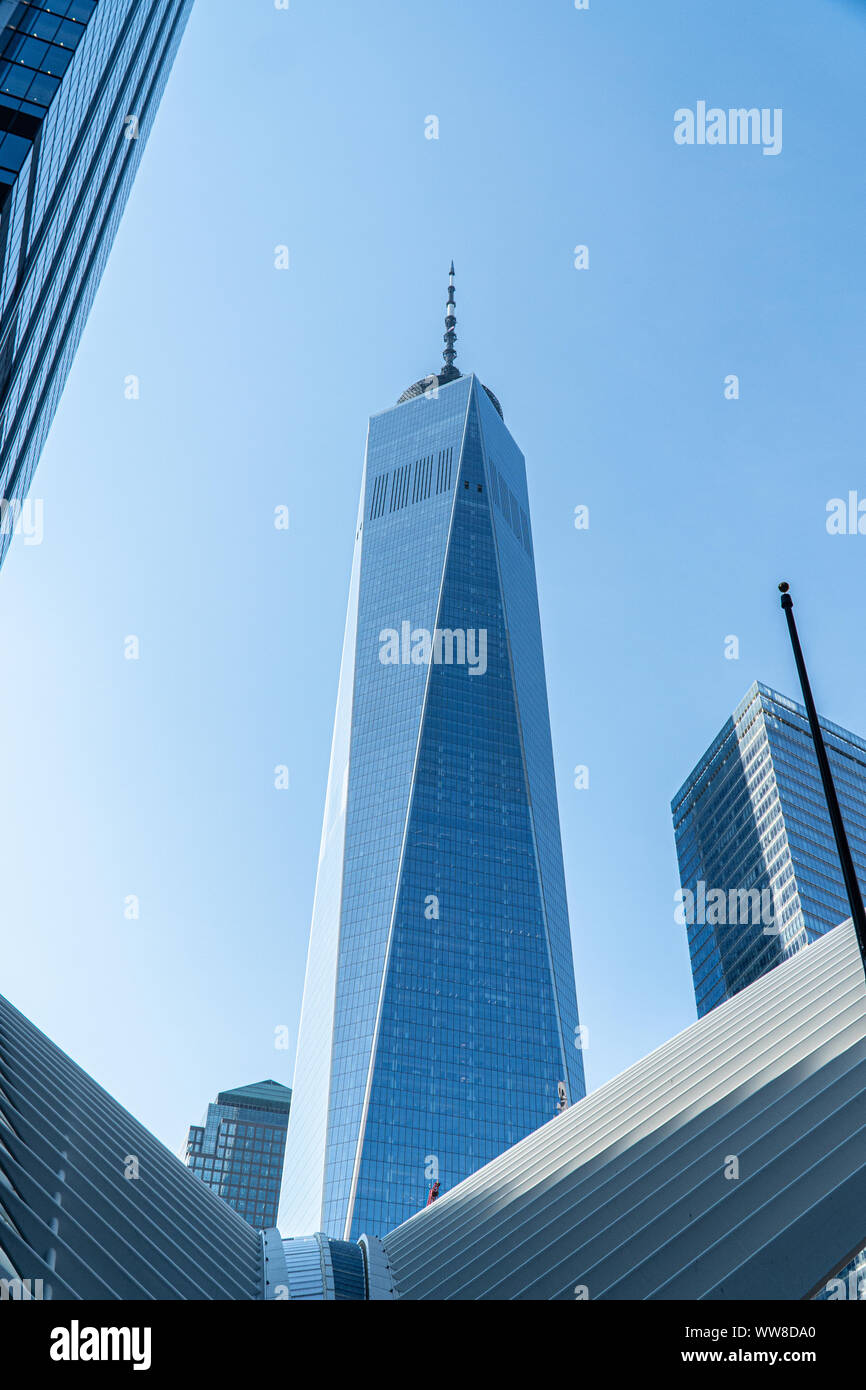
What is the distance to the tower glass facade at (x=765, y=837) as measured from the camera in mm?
145875

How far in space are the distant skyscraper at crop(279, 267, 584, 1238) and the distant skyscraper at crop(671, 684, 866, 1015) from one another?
28.3m

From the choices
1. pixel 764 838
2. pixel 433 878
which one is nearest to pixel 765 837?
pixel 764 838

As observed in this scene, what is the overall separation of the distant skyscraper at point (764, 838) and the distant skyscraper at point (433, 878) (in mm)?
28332

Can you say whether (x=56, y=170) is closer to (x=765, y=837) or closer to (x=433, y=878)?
(x=433, y=878)

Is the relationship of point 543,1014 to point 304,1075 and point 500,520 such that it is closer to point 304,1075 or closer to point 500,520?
point 304,1075

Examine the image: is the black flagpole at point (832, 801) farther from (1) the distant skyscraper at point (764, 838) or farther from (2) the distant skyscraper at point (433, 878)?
(1) the distant skyscraper at point (764, 838)

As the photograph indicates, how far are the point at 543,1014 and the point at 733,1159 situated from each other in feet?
434

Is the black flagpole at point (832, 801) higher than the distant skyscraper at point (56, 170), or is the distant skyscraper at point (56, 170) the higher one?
the distant skyscraper at point (56, 170)

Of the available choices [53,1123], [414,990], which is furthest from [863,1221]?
[414,990]

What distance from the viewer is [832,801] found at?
16453mm

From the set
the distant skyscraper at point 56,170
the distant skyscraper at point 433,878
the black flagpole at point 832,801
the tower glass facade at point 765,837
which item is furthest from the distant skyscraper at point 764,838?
the black flagpole at point 832,801

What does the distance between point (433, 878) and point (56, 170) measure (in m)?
116

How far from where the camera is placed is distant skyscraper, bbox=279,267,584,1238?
130 m
